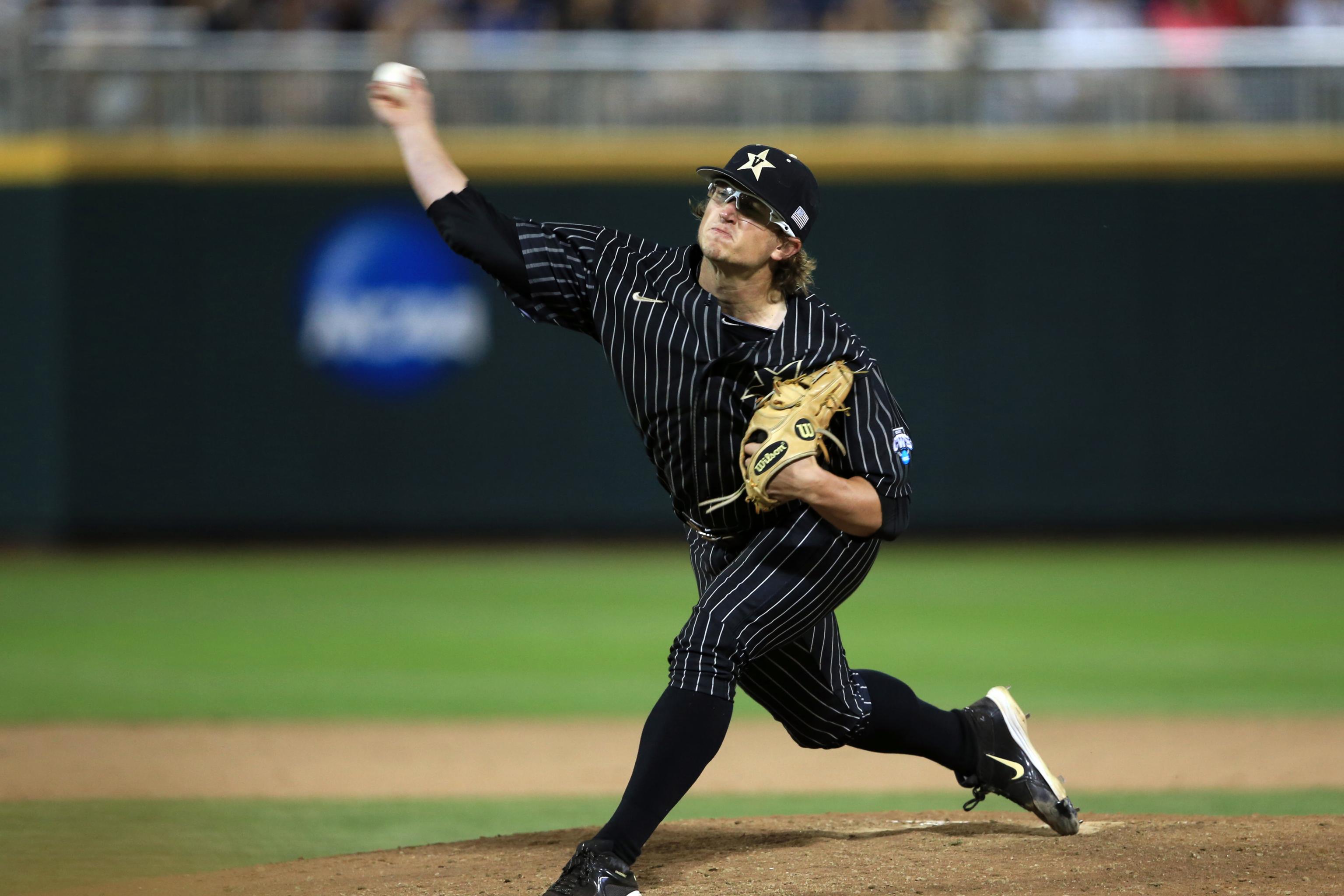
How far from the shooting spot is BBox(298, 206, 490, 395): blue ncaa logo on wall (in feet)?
43.8

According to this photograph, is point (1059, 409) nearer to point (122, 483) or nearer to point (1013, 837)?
A: point (122, 483)

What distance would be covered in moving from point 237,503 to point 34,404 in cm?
177

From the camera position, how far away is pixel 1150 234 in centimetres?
1359

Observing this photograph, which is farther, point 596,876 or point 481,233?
point 481,233

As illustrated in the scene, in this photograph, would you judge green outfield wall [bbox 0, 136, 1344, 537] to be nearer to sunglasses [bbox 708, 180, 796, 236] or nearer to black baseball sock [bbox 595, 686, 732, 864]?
sunglasses [bbox 708, 180, 796, 236]

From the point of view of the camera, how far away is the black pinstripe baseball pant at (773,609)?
353 cm

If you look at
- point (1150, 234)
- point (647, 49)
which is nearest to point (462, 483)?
point (647, 49)

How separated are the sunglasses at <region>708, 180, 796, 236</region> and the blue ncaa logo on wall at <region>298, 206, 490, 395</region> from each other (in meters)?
9.97

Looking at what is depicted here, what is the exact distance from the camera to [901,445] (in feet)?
11.9

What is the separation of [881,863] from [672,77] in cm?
1011

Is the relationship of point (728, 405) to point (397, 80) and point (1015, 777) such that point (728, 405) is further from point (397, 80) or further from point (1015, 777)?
point (1015, 777)

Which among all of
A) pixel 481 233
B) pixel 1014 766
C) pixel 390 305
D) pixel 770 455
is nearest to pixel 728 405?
pixel 770 455

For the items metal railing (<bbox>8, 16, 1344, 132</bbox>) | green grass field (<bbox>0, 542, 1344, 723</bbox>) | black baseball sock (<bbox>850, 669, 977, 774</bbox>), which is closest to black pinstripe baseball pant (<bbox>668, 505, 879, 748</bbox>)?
black baseball sock (<bbox>850, 669, 977, 774</bbox>)

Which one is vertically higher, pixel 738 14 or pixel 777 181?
pixel 738 14
